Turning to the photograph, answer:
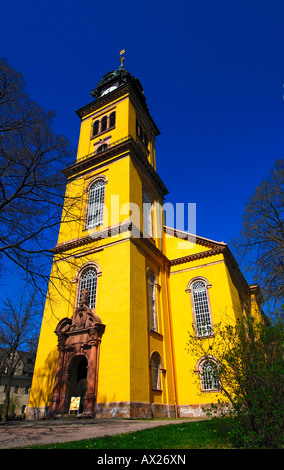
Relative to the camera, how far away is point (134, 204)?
68.1ft

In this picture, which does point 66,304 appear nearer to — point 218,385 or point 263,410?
point 218,385

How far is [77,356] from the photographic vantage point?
16.9m

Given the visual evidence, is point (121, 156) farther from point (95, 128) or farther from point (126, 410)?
point (126, 410)

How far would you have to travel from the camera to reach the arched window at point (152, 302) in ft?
62.8

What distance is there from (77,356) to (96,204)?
35.3 feet

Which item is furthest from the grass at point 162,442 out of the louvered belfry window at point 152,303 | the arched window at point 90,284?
the arched window at point 90,284

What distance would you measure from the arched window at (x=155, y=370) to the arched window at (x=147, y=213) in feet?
27.3

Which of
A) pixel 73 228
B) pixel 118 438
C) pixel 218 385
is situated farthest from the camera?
pixel 73 228

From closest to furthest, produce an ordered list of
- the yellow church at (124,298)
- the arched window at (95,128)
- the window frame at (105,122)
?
the yellow church at (124,298) → the window frame at (105,122) → the arched window at (95,128)

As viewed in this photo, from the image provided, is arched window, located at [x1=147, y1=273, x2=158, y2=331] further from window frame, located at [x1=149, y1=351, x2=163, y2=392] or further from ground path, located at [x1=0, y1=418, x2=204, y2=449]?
ground path, located at [x1=0, y1=418, x2=204, y2=449]

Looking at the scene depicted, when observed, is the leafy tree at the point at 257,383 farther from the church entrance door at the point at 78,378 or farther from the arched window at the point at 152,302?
the church entrance door at the point at 78,378
